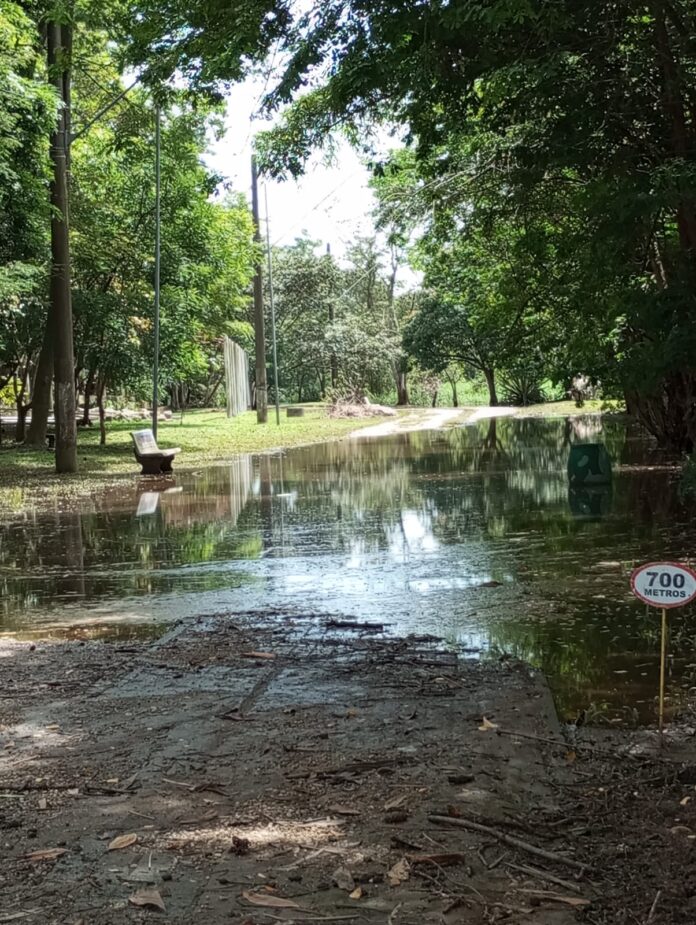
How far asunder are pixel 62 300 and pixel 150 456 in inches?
142

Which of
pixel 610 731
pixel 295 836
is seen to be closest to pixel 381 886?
pixel 295 836

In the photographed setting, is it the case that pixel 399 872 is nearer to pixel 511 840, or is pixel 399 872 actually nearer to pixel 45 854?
pixel 511 840

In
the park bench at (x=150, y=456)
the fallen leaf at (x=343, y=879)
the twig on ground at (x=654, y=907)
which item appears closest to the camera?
the twig on ground at (x=654, y=907)

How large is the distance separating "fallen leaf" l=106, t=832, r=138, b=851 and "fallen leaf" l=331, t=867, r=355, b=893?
779 millimetres

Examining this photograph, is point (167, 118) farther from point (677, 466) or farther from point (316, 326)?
point (316, 326)

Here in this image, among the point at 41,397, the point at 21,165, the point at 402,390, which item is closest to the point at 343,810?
Answer: the point at 21,165

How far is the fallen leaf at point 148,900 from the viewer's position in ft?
9.56

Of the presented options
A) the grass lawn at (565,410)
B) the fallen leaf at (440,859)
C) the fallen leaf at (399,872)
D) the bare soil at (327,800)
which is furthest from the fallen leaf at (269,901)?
the grass lawn at (565,410)

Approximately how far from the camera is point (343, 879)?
121 inches

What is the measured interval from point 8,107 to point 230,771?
14.9 meters

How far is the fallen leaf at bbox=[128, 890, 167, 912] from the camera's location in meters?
2.91

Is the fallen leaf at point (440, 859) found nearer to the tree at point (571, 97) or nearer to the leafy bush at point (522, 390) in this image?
the tree at point (571, 97)

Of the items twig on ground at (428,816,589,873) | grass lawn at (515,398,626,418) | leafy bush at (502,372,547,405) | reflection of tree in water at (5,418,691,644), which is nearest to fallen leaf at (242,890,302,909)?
twig on ground at (428,816,589,873)

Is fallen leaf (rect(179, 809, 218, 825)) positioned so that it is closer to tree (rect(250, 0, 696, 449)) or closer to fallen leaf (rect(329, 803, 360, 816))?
fallen leaf (rect(329, 803, 360, 816))
